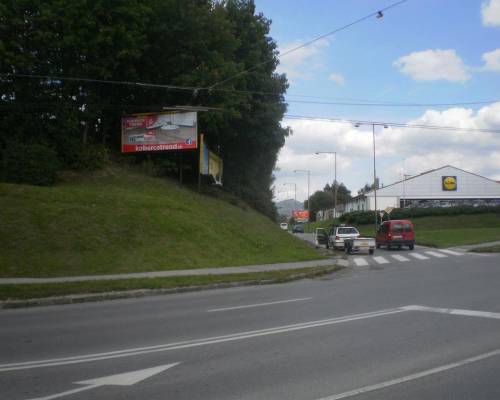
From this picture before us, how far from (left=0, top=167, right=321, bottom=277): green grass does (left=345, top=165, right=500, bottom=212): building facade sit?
60.9 meters

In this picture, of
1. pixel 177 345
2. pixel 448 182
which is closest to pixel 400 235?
pixel 177 345

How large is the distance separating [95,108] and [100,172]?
3.72 meters

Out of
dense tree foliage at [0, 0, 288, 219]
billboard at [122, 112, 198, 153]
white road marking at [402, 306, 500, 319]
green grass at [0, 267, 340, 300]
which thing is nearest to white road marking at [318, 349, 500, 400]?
white road marking at [402, 306, 500, 319]

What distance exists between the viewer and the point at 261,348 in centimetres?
731

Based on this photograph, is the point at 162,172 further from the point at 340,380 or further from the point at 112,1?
the point at 340,380

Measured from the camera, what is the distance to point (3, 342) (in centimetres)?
809

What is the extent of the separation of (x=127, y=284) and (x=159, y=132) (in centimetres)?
1628

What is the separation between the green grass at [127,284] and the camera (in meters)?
12.6

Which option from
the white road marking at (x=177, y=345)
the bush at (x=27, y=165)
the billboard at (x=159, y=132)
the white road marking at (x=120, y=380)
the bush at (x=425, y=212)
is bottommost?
the white road marking at (x=177, y=345)

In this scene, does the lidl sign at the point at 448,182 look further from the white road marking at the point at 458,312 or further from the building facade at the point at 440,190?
the white road marking at the point at 458,312

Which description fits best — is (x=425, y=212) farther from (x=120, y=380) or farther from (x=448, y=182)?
(x=120, y=380)

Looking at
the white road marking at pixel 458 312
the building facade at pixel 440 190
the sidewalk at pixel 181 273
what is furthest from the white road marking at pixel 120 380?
the building facade at pixel 440 190

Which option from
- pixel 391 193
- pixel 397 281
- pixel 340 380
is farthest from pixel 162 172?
pixel 391 193

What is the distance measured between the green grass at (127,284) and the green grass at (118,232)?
2640 mm
